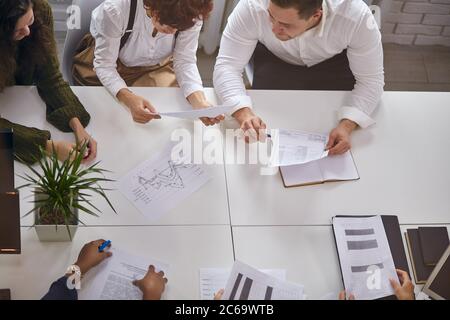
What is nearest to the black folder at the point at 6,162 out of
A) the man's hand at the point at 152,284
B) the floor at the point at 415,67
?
the man's hand at the point at 152,284

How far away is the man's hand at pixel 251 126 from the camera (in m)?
1.85

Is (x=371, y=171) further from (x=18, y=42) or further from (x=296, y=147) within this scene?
(x=18, y=42)

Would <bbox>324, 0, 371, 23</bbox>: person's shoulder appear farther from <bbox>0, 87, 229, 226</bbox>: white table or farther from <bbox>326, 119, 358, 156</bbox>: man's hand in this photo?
<bbox>0, 87, 229, 226</bbox>: white table

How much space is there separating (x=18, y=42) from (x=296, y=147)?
1008 millimetres

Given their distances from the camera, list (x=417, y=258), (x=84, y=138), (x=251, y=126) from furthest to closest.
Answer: (x=251, y=126) → (x=84, y=138) → (x=417, y=258)

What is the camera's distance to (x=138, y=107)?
184 cm

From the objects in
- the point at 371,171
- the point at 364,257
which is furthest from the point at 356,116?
the point at 364,257

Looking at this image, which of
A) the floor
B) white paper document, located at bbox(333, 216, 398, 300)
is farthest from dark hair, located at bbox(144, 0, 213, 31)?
the floor

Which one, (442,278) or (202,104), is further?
(202,104)

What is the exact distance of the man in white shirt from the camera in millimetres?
1816

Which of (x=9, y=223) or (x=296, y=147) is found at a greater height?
(x=296, y=147)

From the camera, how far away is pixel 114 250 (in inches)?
60.9
